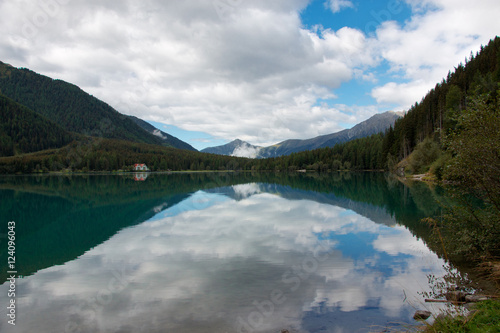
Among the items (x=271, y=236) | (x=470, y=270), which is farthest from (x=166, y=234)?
(x=470, y=270)

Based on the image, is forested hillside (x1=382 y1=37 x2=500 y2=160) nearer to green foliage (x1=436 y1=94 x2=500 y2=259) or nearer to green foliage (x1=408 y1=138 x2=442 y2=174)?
green foliage (x1=408 y1=138 x2=442 y2=174)

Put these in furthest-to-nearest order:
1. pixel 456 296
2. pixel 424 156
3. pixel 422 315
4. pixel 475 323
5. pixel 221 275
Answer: pixel 424 156 < pixel 221 275 < pixel 456 296 < pixel 422 315 < pixel 475 323

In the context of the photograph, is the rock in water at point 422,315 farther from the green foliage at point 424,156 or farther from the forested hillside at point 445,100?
the green foliage at point 424,156

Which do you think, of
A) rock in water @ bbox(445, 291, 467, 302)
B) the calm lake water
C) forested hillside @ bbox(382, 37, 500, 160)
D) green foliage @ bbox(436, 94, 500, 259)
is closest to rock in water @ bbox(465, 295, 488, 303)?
rock in water @ bbox(445, 291, 467, 302)

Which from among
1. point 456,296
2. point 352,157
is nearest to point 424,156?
point 456,296

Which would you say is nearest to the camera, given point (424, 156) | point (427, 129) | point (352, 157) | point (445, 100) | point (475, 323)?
point (475, 323)

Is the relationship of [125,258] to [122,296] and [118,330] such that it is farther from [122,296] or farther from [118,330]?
[118,330]

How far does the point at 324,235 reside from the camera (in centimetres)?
2100

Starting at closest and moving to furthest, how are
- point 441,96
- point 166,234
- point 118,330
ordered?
1. point 118,330
2. point 166,234
3. point 441,96

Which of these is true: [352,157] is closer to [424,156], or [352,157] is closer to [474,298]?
[424,156]

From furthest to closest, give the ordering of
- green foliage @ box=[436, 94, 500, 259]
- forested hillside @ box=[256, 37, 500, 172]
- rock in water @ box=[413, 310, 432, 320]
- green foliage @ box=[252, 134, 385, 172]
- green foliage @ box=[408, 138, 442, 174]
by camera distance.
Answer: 1. green foliage @ box=[252, 134, 385, 172]
2. green foliage @ box=[408, 138, 442, 174]
3. forested hillside @ box=[256, 37, 500, 172]
4. green foliage @ box=[436, 94, 500, 259]
5. rock in water @ box=[413, 310, 432, 320]

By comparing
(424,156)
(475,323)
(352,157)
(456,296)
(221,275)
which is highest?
(352,157)

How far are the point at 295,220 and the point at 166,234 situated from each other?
12106 mm

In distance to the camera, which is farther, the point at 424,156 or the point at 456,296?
the point at 424,156
